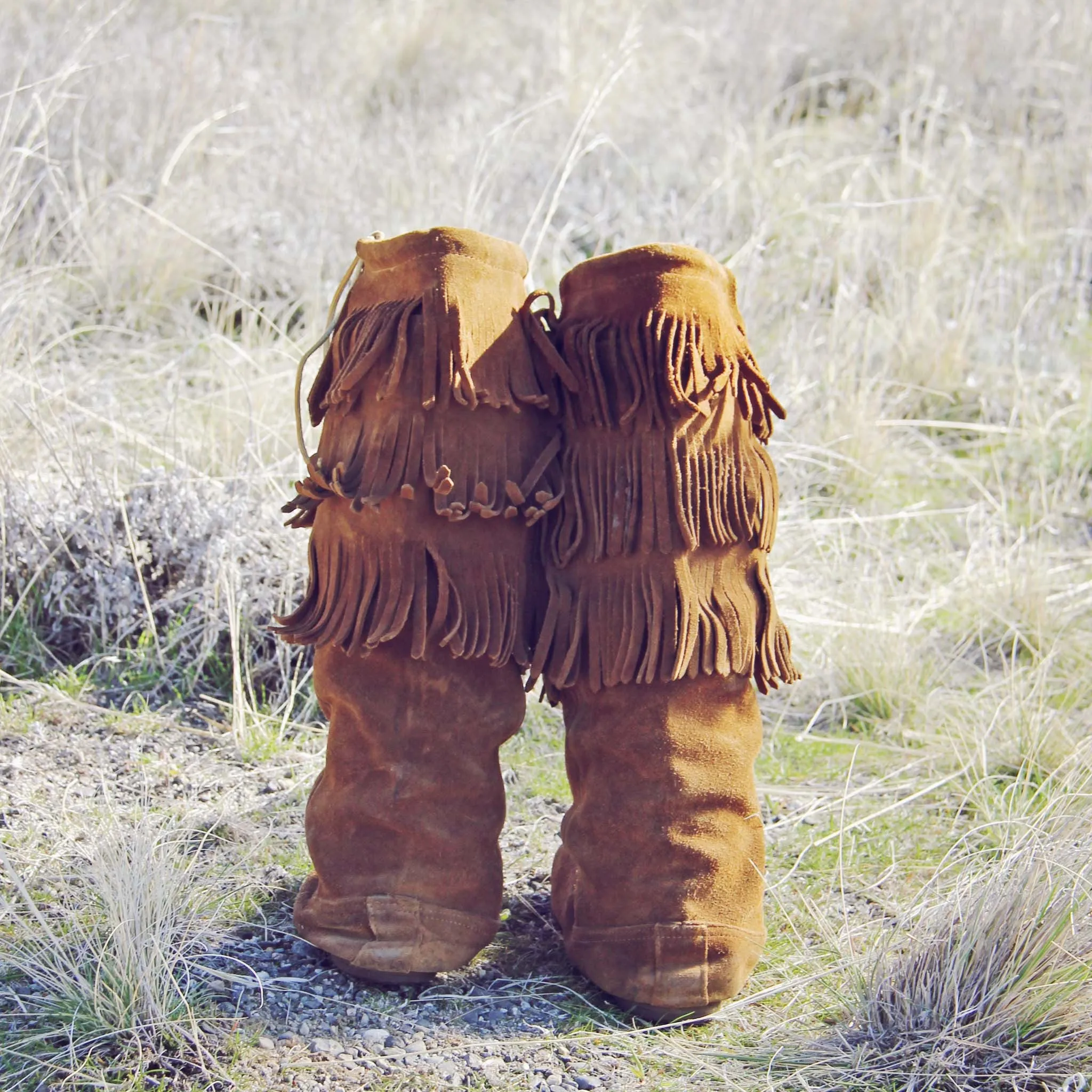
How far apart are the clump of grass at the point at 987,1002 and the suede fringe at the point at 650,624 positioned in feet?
1.12

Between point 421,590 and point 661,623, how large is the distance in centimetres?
25

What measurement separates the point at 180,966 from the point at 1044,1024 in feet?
2.93

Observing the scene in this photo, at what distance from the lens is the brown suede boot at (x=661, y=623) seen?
1.25 meters

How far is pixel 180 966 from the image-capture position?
1269 mm

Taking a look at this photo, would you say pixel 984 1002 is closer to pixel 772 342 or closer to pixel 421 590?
pixel 421 590

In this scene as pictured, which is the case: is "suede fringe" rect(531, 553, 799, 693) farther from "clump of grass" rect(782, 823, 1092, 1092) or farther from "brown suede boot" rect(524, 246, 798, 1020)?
"clump of grass" rect(782, 823, 1092, 1092)

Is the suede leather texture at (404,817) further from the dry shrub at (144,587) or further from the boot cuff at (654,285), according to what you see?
the dry shrub at (144,587)

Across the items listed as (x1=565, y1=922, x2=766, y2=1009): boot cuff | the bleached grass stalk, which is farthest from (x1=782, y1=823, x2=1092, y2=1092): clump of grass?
(x1=565, y1=922, x2=766, y2=1009): boot cuff

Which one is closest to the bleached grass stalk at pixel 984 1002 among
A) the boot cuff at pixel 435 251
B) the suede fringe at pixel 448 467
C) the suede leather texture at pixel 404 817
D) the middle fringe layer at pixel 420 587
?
the suede leather texture at pixel 404 817

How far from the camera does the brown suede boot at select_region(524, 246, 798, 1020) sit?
49.1 inches

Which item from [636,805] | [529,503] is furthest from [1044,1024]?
[529,503]

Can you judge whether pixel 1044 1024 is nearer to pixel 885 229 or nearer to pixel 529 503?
pixel 529 503

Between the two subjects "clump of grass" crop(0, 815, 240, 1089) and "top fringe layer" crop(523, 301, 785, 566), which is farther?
"top fringe layer" crop(523, 301, 785, 566)

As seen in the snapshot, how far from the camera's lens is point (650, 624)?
4.08 feet
